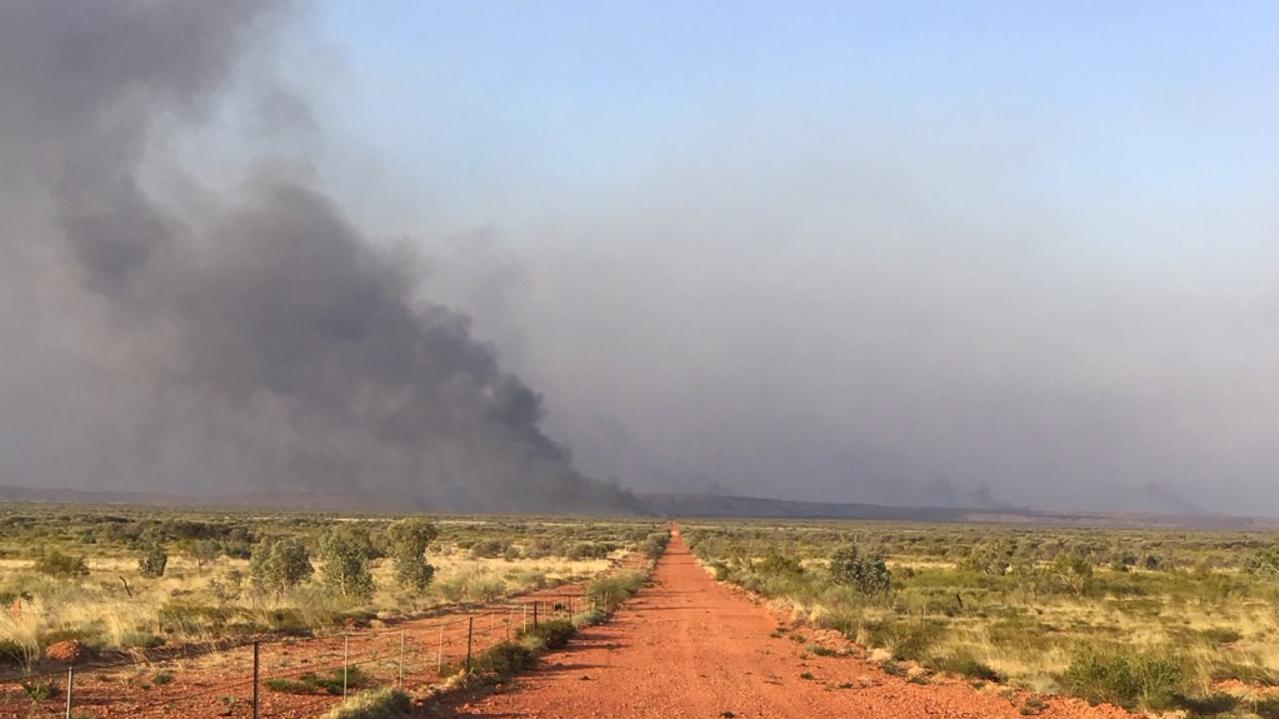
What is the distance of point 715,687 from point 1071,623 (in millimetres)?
18746

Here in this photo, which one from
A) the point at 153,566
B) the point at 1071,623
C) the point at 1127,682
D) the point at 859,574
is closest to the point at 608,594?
the point at 859,574

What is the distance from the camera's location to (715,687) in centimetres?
1817

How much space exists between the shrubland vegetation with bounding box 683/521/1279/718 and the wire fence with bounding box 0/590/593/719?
10.4m

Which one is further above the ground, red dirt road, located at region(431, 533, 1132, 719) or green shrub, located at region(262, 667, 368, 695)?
green shrub, located at region(262, 667, 368, 695)

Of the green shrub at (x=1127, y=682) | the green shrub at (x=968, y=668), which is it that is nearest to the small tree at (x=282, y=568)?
the green shrub at (x=968, y=668)

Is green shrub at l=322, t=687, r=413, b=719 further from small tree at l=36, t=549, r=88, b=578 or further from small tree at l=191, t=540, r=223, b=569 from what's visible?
small tree at l=191, t=540, r=223, b=569

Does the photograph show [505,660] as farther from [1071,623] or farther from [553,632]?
[1071,623]

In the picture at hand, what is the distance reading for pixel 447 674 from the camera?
17922mm

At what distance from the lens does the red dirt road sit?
51.9ft

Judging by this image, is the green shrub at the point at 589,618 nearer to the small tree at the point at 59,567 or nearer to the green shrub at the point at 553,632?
the green shrub at the point at 553,632

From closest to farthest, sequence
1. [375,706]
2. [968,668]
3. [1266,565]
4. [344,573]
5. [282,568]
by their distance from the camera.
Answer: [375,706] → [968,668] → [344,573] → [282,568] → [1266,565]

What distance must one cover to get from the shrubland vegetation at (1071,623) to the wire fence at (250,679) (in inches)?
410

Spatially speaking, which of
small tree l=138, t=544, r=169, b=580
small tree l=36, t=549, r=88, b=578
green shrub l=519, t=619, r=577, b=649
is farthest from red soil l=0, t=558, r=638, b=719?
small tree l=138, t=544, r=169, b=580

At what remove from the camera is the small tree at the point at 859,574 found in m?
38.3
